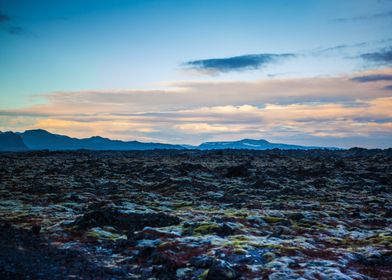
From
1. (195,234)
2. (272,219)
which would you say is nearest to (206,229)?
(195,234)

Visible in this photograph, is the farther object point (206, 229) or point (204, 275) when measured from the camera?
point (206, 229)

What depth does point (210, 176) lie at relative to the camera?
6731cm

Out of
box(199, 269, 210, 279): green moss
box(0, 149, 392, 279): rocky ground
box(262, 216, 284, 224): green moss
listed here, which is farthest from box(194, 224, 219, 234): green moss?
box(199, 269, 210, 279): green moss

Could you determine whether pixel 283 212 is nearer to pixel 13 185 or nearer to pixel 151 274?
pixel 151 274

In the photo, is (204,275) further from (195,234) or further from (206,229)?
(206,229)

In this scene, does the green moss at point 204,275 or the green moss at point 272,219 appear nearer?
the green moss at point 204,275

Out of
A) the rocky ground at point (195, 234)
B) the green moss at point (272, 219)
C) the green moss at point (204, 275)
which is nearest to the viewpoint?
the green moss at point (204, 275)

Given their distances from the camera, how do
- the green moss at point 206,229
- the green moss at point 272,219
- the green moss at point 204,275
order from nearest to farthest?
1. the green moss at point 204,275
2. the green moss at point 206,229
3. the green moss at point 272,219

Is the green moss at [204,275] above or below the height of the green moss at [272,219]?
above

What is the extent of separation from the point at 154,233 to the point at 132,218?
4340mm

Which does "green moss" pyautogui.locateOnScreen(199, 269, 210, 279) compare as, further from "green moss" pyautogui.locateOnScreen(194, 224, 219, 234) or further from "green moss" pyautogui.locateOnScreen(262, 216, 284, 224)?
"green moss" pyautogui.locateOnScreen(262, 216, 284, 224)

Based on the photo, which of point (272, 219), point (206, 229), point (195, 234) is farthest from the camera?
point (272, 219)

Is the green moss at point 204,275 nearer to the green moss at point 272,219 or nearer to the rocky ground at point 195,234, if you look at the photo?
the rocky ground at point 195,234

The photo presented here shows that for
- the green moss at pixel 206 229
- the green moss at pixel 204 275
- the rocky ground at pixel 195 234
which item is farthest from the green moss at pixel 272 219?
the green moss at pixel 204 275
